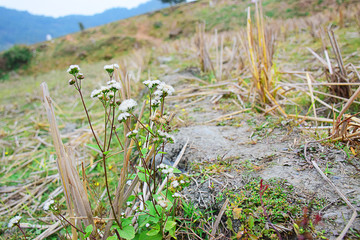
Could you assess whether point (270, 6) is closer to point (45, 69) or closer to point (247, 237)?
point (45, 69)

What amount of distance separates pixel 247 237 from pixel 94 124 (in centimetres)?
292

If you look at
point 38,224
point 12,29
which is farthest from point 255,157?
point 12,29

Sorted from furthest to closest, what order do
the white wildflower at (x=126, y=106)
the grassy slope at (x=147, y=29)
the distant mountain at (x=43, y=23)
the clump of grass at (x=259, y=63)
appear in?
the distant mountain at (x=43, y=23), the grassy slope at (x=147, y=29), the clump of grass at (x=259, y=63), the white wildflower at (x=126, y=106)

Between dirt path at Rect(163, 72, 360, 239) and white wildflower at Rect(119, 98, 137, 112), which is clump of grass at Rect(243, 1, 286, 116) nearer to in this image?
dirt path at Rect(163, 72, 360, 239)

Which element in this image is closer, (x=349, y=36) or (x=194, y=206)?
(x=194, y=206)

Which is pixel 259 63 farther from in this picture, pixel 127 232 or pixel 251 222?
pixel 127 232

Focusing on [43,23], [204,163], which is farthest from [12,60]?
[43,23]

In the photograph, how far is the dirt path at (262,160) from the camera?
895 mm

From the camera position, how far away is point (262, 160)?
4.03ft

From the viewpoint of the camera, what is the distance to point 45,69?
797 inches

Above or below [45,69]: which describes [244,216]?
below

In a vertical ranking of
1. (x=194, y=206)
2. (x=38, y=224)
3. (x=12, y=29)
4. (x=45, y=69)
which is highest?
(x=12, y=29)

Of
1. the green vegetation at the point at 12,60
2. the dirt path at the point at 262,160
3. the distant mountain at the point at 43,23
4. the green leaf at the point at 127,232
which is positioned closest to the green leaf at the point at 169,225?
the green leaf at the point at 127,232

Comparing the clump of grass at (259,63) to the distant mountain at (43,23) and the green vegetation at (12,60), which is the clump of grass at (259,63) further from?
the distant mountain at (43,23)
